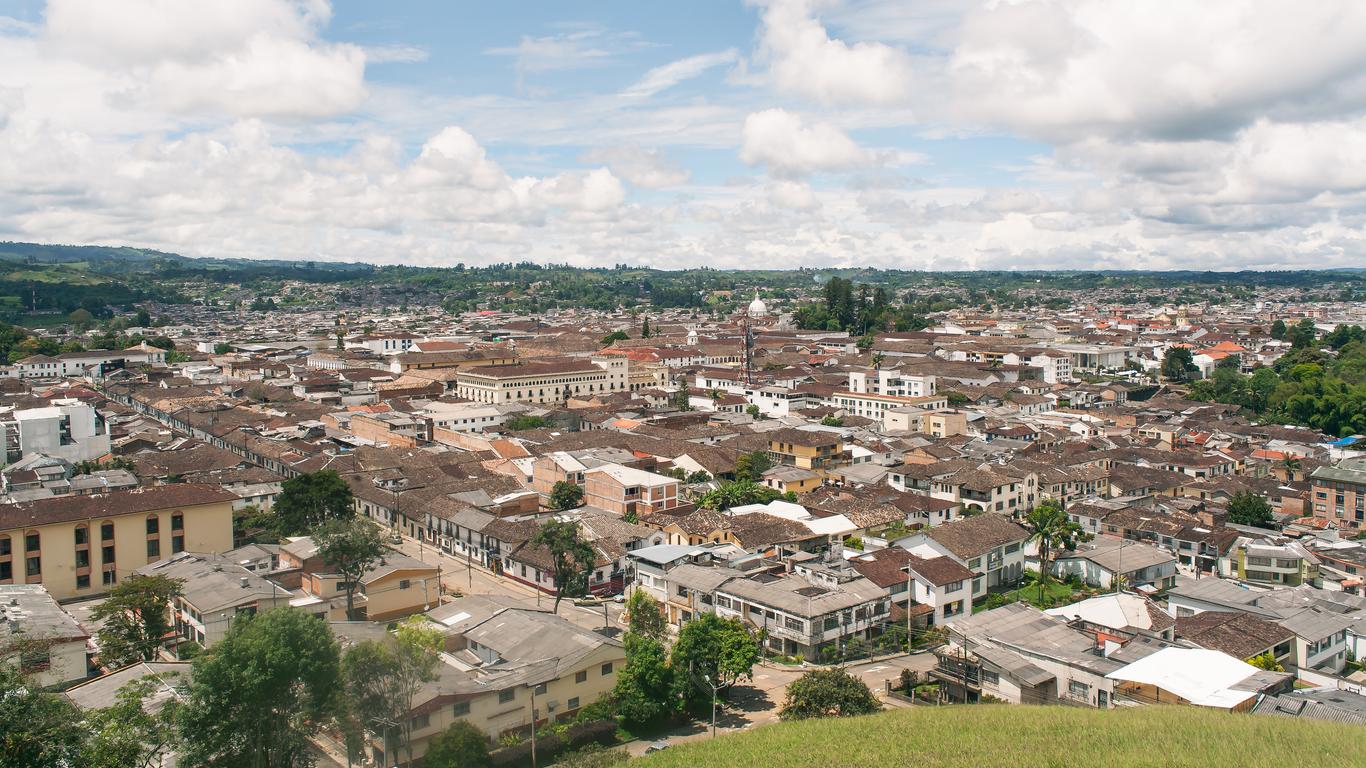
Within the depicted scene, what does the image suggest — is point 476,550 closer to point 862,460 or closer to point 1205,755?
point 862,460

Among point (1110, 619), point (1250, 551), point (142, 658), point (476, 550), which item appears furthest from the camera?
point (476, 550)

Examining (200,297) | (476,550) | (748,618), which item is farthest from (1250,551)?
(200,297)

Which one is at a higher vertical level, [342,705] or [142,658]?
[342,705]

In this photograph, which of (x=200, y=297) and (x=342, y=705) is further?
(x=200, y=297)

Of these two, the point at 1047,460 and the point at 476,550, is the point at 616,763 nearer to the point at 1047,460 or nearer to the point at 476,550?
the point at 476,550

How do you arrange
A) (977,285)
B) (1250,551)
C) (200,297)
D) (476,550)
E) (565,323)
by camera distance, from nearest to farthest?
(1250,551) < (476,550) < (565,323) < (200,297) < (977,285)
